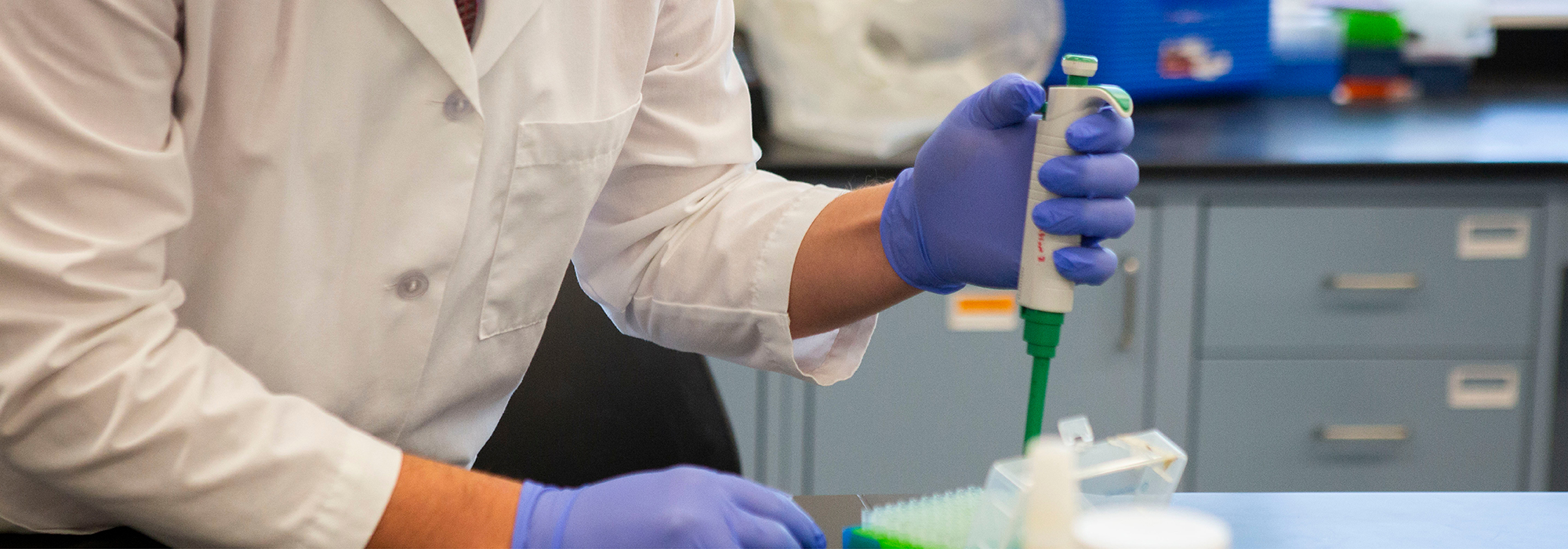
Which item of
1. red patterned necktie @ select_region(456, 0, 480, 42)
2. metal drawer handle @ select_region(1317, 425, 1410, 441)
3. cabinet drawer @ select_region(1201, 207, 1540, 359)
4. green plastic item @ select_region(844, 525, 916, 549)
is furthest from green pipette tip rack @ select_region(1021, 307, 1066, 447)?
metal drawer handle @ select_region(1317, 425, 1410, 441)

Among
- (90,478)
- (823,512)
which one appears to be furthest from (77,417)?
(823,512)

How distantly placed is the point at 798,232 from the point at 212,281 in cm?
47

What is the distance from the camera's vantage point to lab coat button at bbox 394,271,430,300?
0.90 metres

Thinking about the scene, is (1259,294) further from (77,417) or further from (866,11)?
(77,417)

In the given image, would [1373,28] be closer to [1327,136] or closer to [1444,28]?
[1444,28]

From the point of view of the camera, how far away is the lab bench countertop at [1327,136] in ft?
6.32

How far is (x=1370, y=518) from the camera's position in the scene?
94 centimetres

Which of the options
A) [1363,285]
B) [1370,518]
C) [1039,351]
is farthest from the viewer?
[1363,285]

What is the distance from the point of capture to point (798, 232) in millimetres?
1110

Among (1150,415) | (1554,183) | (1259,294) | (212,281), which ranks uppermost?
(212,281)

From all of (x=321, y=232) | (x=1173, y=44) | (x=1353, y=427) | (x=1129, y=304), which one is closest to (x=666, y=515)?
(x=321, y=232)

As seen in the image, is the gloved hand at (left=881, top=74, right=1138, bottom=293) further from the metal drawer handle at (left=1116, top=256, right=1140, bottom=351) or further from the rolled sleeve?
the metal drawer handle at (left=1116, top=256, right=1140, bottom=351)

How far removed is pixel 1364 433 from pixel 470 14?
5.50ft

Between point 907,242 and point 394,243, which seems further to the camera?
point 907,242
